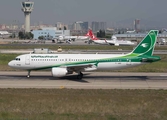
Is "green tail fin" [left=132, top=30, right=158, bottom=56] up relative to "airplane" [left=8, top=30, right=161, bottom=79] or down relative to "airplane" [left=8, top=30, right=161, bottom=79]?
up

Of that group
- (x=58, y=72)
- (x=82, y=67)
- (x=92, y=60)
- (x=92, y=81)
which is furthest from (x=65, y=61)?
(x=92, y=81)

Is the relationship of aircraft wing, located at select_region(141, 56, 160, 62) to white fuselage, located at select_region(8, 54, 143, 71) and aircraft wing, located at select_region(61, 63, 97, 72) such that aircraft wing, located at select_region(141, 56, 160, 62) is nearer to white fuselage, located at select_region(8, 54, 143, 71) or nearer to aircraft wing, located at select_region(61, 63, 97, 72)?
white fuselage, located at select_region(8, 54, 143, 71)

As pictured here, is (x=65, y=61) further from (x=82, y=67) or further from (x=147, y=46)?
(x=147, y=46)

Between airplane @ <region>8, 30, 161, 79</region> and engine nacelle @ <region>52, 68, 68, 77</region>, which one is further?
airplane @ <region>8, 30, 161, 79</region>

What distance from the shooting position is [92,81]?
1650 inches

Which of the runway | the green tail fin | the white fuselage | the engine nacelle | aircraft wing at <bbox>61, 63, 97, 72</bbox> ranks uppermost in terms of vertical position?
the green tail fin

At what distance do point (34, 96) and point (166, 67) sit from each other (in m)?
32.0

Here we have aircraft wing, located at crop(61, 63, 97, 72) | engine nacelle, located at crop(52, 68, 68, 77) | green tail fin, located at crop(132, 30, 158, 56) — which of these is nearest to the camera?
engine nacelle, located at crop(52, 68, 68, 77)

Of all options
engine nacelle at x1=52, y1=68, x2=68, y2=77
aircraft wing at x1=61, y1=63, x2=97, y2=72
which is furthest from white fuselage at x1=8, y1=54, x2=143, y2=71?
engine nacelle at x1=52, y1=68, x2=68, y2=77

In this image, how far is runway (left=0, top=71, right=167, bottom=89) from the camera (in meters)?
38.2

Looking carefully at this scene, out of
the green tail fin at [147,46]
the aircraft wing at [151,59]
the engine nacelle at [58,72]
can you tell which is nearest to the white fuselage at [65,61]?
the aircraft wing at [151,59]

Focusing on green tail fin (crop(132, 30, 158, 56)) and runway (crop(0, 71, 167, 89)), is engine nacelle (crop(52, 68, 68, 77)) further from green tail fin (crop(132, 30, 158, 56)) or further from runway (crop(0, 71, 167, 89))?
green tail fin (crop(132, 30, 158, 56))

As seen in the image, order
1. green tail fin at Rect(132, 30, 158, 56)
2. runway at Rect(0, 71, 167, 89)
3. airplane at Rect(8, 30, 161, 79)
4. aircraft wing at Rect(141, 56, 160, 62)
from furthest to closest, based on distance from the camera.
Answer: green tail fin at Rect(132, 30, 158, 56) < airplane at Rect(8, 30, 161, 79) < aircraft wing at Rect(141, 56, 160, 62) < runway at Rect(0, 71, 167, 89)

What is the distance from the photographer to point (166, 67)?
5681cm
